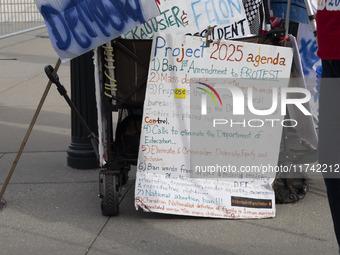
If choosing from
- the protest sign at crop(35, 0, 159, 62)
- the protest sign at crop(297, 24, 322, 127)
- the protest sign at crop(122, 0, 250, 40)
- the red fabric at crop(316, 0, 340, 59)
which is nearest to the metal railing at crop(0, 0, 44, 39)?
the protest sign at crop(297, 24, 322, 127)

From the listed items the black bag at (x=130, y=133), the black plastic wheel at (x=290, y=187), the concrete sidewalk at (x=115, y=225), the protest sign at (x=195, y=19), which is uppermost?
the protest sign at (x=195, y=19)

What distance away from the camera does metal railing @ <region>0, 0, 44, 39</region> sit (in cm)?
1608

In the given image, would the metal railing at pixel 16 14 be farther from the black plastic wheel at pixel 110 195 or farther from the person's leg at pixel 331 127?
the person's leg at pixel 331 127

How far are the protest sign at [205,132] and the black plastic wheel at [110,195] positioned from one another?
142mm

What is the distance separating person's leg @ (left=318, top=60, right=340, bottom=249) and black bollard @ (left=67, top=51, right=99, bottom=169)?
268 centimetres

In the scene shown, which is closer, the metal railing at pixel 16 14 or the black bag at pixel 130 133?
the black bag at pixel 130 133

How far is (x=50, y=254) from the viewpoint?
13.7ft

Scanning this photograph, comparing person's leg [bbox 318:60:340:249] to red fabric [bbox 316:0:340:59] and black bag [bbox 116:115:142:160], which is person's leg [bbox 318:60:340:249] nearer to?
red fabric [bbox 316:0:340:59]

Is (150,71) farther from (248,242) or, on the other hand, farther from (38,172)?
(38,172)

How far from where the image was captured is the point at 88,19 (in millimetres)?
4297

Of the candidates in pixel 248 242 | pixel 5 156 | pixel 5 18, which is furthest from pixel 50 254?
pixel 5 18

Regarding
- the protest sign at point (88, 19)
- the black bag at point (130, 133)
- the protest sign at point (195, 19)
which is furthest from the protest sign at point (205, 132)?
the protest sign at point (88, 19)

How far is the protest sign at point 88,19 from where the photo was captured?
423 centimetres

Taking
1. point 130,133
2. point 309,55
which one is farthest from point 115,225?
point 309,55
